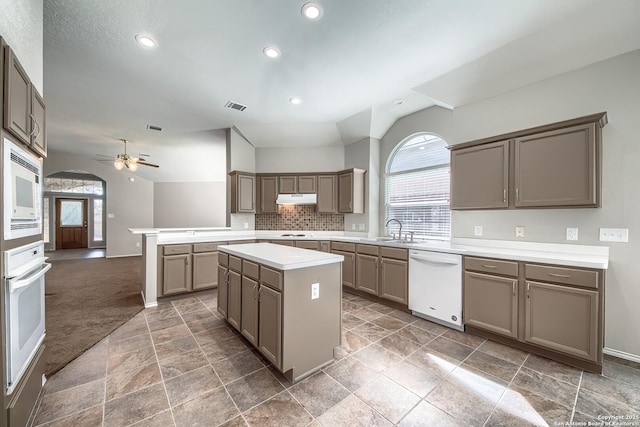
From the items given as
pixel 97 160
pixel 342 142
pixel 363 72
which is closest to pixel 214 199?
pixel 97 160

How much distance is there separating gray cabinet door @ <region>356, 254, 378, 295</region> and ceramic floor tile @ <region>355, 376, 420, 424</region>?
1789 mm

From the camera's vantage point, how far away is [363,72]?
2.88m

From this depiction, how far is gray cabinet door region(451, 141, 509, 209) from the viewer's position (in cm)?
267

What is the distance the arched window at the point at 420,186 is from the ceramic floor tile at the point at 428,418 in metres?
2.49

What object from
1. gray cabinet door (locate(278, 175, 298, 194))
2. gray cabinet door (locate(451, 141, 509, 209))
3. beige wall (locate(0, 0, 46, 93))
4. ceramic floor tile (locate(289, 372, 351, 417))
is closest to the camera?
beige wall (locate(0, 0, 46, 93))

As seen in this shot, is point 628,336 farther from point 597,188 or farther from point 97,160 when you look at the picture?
point 97,160

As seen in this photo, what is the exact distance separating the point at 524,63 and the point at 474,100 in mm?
620

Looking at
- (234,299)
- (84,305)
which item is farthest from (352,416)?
(84,305)

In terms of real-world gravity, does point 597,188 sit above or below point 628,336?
above

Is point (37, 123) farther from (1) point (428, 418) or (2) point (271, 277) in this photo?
(1) point (428, 418)

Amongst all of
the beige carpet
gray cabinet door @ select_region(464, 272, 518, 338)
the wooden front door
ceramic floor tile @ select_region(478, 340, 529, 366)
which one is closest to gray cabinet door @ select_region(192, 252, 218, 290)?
the beige carpet

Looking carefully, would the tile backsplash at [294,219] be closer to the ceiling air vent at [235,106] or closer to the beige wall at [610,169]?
the ceiling air vent at [235,106]

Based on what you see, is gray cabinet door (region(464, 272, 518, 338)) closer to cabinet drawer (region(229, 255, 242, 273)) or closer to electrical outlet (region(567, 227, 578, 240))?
electrical outlet (region(567, 227, 578, 240))

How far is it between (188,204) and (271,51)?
7.62 metres
